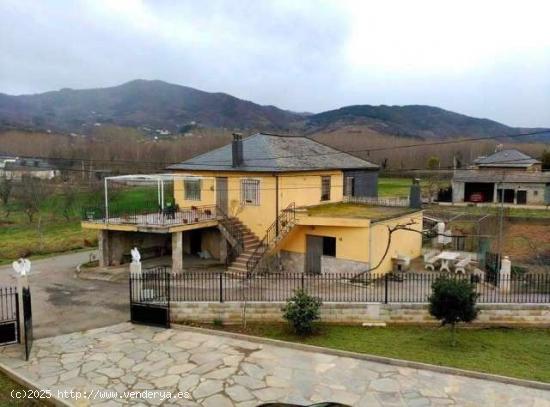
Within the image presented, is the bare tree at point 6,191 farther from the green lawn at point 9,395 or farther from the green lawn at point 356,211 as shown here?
the green lawn at point 9,395

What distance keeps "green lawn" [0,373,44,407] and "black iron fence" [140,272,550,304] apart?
17.7 ft

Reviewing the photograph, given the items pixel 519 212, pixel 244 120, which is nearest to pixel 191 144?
pixel 519 212

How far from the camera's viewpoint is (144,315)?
14.3 m

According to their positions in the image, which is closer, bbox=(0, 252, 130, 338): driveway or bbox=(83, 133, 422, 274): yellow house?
bbox=(0, 252, 130, 338): driveway

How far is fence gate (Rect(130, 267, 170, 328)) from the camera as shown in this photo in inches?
559

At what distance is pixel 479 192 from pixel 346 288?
120 feet

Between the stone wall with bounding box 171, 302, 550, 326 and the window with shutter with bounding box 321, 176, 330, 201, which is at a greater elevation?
the window with shutter with bounding box 321, 176, 330, 201

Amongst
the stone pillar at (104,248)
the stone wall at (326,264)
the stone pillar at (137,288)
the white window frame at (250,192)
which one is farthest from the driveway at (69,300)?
the stone wall at (326,264)

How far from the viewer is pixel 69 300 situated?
17.0 meters

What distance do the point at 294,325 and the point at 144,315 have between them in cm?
472

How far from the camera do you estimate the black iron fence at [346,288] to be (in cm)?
1522

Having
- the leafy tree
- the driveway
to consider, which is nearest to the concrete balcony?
the driveway

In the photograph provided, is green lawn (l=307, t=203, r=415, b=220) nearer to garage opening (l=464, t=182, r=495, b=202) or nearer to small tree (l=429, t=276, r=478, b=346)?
small tree (l=429, t=276, r=478, b=346)

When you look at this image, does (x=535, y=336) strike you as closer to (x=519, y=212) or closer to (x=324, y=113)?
(x=519, y=212)
